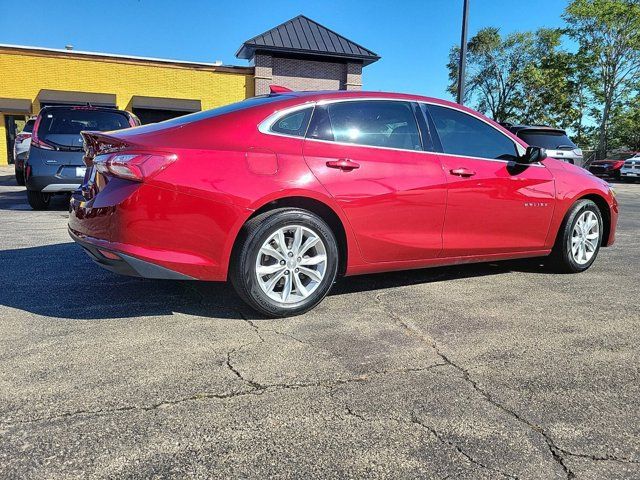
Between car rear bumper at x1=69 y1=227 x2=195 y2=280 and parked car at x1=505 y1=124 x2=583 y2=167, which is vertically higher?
parked car at x1=505 y1=124 x2=583 y2=167

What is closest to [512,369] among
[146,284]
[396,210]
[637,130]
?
[396,210]

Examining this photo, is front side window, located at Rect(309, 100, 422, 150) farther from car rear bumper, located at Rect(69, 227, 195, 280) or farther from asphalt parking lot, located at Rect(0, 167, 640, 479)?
car rear bumper, located at Rect(69, 227, 195, 280)

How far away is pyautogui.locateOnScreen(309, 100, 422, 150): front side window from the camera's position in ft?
12.3

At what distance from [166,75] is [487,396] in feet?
87.9

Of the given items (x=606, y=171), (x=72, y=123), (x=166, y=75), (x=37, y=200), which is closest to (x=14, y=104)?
(x=166, y=75)

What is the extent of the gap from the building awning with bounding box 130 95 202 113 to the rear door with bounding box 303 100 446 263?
2327 cm

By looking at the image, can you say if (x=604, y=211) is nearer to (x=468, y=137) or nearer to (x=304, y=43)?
(x=468, y=137)

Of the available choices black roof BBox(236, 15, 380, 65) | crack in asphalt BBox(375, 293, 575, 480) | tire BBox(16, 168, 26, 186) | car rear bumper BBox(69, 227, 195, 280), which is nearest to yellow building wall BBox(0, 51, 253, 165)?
black roof BBox(236, 15, 380, 65)

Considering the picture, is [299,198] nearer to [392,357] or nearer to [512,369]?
[392,357]

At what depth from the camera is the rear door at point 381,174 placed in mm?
3672

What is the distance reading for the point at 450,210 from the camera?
4.14 meters

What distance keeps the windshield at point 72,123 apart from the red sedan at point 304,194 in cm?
513

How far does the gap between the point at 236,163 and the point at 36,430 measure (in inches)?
72.5

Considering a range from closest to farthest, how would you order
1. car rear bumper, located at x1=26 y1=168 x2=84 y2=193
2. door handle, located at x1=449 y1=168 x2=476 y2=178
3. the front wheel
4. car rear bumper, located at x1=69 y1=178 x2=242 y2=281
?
1. car rear bumper, located at x1=69 y1=178 x2=242 y2=281
2. door handle, located at x1=449 y1=168 x2=476 y2=178
3. car rear bumper, located at x1=26 y1=168 x2=84 y2=193
4. the front wheel
